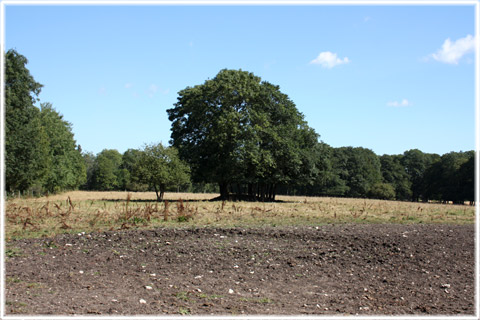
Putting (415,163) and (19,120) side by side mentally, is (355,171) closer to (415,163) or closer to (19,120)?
(415,163)

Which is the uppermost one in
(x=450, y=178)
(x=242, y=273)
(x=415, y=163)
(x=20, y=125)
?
(x=20, y=125)

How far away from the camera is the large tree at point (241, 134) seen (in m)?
33.2

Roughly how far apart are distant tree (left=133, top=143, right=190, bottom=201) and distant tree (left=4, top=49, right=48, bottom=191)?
908 cm

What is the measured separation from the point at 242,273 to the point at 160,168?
27.5 m

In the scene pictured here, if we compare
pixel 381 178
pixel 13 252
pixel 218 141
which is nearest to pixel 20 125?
pixel 218 141

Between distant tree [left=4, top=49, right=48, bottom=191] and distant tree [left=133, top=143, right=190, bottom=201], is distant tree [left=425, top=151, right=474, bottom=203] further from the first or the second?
distant tree [left=4, top=49, right=48, bottom=191]

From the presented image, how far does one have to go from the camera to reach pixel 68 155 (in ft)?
199

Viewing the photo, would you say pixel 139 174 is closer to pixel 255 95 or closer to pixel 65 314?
pixel 255 95

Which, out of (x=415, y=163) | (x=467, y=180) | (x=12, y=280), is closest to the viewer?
(x=12, y=280)

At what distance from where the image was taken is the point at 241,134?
33.6 m

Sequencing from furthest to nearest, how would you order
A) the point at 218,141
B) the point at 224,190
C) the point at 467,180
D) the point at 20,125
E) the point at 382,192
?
1. the point at 382,192
2. the point at 467,180
3. the point at 224,190
4. the point at 20,125
5. the point at 218,141

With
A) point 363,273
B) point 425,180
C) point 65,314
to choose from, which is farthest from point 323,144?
point 425,180

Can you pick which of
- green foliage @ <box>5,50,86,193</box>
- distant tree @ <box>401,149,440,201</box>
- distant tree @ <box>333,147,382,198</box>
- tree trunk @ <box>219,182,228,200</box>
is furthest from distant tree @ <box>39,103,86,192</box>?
distant tree @ <box>401,149,440,201</box>

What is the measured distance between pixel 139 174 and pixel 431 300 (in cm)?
3054
